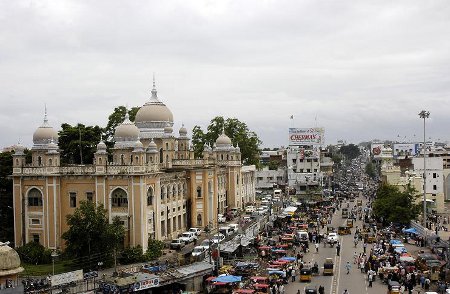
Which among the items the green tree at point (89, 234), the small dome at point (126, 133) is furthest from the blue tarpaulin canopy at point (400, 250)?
the small dome at point (126, 133)

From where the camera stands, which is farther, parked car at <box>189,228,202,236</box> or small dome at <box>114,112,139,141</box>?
parked car at <box>189,228,202,236</box>

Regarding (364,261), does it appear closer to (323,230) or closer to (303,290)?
(303,290)

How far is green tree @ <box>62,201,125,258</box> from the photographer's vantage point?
38.1m

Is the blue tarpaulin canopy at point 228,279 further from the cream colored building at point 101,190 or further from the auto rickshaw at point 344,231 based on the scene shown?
the auto rickshaw at point 344,231

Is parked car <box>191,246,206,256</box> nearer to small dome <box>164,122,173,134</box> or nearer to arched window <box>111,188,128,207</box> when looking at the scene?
arched window <box>111,188,128,207</box>

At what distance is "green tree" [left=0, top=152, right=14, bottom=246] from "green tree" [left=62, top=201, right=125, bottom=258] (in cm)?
1331

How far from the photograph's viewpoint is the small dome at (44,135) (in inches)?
1907

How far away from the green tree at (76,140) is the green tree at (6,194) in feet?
25.4

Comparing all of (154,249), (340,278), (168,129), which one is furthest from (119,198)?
(340,278)

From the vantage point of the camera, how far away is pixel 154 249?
43250 millimetres

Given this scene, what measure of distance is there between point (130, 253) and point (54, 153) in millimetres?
10390

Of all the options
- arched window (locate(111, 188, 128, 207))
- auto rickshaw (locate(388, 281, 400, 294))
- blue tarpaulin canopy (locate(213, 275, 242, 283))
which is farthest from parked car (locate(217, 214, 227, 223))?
auto rickshaw (locate(388, 281, 400, 294))

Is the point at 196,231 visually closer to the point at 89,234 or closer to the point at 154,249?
the point at 154,249

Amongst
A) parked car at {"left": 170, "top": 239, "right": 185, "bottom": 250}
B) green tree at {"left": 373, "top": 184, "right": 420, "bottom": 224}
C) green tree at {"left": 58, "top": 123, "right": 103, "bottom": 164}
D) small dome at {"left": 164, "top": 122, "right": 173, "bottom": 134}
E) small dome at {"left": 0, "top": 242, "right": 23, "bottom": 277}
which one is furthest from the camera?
green tree at {"left": 58, "top": 123, "right": 103, "bottom": 164}
